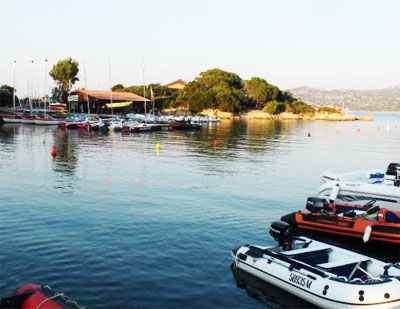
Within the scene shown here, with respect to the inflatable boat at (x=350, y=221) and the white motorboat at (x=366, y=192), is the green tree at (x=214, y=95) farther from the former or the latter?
the inflatable boat at (x=350, y=221)

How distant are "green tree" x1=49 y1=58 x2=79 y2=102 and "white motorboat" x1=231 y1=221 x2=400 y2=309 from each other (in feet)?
323

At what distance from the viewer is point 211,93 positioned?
411 feet

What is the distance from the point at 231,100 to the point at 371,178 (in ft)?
348

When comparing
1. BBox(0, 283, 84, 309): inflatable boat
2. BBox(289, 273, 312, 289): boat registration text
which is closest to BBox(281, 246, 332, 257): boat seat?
BBox(289, 273, 312, 289): boat registration text

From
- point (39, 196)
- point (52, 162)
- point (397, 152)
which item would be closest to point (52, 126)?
point (52, 162)

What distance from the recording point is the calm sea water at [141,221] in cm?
1140

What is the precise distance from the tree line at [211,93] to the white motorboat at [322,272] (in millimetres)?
87555

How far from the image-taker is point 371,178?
22.9 m

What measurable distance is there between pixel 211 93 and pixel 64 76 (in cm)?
3898

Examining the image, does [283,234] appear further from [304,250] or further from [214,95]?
[214,95]

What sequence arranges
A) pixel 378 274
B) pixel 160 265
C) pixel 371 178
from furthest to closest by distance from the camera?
A: pixel 371 178 < pixel 160 265 < pixel 378 274

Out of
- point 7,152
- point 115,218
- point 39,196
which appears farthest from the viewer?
point 7,152

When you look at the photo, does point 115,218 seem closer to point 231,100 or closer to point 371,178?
point 371,178

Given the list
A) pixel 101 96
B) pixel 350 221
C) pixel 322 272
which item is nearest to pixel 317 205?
pixel 350 221
